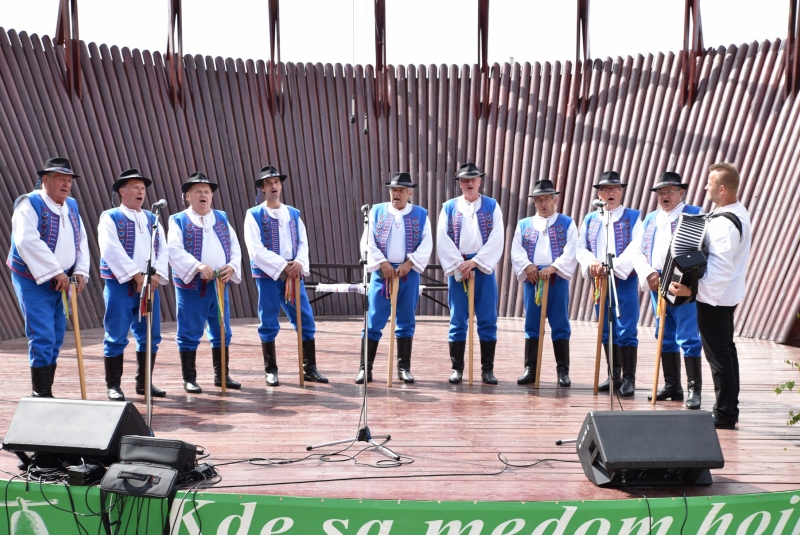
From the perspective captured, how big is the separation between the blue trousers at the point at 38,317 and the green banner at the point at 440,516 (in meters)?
1.87

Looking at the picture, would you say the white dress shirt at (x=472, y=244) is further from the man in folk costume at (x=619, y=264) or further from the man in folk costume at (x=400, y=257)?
the man in folk costume at (x=619, y=264)

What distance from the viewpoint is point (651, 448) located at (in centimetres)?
321

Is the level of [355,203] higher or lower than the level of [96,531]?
higher

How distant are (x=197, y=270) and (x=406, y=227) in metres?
1.45

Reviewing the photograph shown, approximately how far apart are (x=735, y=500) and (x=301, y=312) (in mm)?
3331

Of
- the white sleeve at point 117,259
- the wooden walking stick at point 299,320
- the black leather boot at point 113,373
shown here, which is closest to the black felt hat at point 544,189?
the wooden walking stick at point 299,320

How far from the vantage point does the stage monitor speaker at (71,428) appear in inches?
130

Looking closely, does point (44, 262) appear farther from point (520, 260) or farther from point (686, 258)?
point (686, 258)

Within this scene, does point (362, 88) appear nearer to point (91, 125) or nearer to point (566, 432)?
point (91, 125)

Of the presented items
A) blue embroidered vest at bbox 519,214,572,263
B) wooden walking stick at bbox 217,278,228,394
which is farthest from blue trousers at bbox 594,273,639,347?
wooden walking stick at bbox 217,278,228,394

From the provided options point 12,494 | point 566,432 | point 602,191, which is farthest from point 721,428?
point 12,494

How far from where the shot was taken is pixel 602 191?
5.51m

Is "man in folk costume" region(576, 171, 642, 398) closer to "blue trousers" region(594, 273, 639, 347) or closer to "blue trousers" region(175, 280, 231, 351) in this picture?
"blue trousers" region(594, 273, 639, 347)

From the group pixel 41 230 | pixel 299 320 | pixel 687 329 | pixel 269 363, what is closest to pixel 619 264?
pixel 687 329
